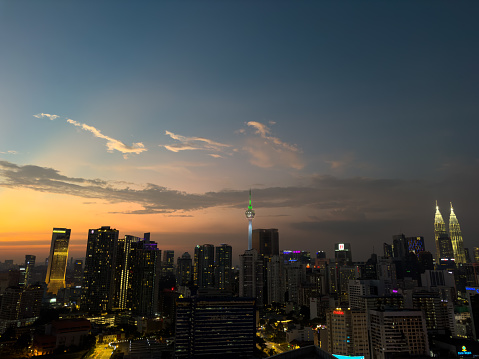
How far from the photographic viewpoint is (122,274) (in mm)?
82625

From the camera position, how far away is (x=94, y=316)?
6600cm

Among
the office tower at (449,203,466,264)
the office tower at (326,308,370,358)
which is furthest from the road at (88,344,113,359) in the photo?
the office tower at (449,203,466,264)

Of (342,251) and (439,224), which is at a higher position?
(439,224)

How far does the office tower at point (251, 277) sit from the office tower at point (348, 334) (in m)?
40.4

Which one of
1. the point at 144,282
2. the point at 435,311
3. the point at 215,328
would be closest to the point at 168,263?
the point at 144,282

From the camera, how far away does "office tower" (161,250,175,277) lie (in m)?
134

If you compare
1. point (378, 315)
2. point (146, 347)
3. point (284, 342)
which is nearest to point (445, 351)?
point (378, 315)

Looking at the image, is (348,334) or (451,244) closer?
(348,334)

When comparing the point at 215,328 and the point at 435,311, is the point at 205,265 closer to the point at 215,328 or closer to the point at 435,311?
the point at 215,328

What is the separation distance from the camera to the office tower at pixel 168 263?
134375 mm

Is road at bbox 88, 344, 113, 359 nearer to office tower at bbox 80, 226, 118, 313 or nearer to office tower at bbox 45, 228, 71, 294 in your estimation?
office tower at bbox 80, 226, 118, 313

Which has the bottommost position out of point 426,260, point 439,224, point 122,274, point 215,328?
point 215,328

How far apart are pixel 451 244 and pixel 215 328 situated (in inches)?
4920

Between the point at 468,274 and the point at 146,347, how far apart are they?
9483cm
